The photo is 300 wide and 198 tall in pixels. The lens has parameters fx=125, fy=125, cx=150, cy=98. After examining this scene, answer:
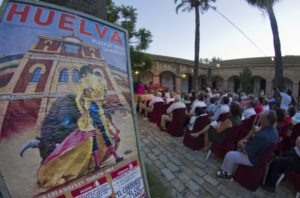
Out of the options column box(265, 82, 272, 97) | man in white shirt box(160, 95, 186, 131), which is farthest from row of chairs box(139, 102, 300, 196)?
column box(265, 82, 272, 97)

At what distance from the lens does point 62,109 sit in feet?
3.14

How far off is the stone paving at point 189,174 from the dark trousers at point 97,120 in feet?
5.32

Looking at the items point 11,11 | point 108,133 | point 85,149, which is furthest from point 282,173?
point 11,11

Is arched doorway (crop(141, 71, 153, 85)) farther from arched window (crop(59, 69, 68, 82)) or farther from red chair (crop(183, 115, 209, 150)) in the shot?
arched window (crop(59, 69, 68, 82))

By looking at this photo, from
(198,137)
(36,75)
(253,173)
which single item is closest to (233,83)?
(198,137)

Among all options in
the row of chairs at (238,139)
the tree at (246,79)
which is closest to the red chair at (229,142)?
the row of chairs at (238,139)

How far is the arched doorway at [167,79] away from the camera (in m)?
19.4

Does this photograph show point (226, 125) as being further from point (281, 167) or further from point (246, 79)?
point (246, 79)

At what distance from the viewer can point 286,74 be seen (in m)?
16.2

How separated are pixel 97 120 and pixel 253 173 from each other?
250 cm

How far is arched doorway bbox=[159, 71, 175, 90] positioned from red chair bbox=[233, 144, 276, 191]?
17614 mm

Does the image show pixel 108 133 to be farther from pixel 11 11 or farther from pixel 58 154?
pixel 11 11

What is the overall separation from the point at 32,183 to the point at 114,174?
1.78ft

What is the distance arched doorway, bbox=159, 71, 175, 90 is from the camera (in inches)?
765
